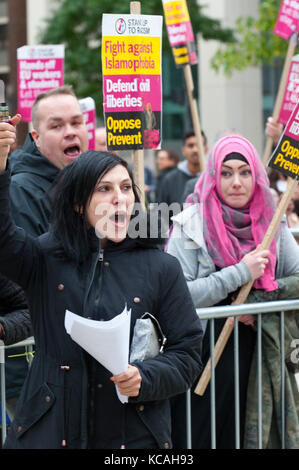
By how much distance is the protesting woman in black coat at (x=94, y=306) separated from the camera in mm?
2535

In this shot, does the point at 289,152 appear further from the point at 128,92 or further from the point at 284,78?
the point at 284,78

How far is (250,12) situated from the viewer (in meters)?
27.2

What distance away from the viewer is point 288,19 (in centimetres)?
556

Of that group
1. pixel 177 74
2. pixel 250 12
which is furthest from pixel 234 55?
pixel 250 12

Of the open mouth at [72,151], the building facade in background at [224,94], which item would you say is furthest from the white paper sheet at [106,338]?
the building facade in background at [224,94]

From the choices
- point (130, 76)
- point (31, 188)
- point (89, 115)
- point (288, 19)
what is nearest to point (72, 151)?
point (31, 188)

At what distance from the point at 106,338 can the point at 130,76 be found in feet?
5.79

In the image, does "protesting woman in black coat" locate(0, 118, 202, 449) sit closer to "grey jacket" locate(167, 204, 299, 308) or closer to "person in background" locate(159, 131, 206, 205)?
"grey jacket" locate(167, 204, 299, 308)

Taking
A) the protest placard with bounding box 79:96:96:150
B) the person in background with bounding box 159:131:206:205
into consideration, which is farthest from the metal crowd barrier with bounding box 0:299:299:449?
the person in background with bounding box 159:131:206:205

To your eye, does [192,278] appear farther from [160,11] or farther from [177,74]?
[177,74]

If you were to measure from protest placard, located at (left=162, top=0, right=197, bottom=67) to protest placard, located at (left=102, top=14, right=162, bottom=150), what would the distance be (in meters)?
1.45

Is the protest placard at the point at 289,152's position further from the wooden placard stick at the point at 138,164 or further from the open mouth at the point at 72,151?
the open mouth at the point at 72,151

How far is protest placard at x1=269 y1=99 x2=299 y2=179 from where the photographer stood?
3.74m

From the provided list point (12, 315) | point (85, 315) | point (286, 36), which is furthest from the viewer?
point (286, 36)
